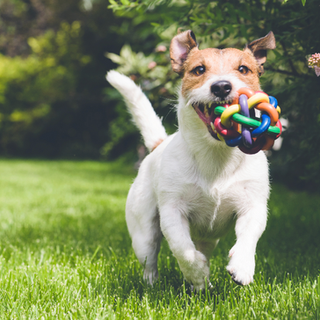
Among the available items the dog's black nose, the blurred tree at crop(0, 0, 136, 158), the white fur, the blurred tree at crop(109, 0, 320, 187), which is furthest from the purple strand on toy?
the blurred tree at crop(0, 0, 136, 158)

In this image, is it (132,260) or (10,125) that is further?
(10,125)

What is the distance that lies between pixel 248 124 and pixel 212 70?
0.51m

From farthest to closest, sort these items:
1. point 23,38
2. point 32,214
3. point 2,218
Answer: point 23,38
point 32,214
point 2,218

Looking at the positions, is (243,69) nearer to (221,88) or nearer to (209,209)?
(221,88)

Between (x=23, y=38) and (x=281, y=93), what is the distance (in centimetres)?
2024

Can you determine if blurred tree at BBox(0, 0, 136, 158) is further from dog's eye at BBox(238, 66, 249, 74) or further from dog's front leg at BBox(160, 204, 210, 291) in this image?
dog's front leg at BBox(160, 204, 210, 291)

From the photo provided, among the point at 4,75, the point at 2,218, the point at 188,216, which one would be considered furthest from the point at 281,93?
the point at 4,75

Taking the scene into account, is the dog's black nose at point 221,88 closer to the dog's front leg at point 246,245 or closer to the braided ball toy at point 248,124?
the braided ball toy at point 248,124

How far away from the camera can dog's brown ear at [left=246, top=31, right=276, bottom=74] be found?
2482 millimetres

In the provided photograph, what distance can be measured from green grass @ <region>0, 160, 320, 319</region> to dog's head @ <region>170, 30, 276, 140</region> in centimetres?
100

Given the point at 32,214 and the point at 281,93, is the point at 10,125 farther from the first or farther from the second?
the point at 281,93

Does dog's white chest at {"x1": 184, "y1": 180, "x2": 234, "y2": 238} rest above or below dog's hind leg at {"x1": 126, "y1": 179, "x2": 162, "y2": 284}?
above

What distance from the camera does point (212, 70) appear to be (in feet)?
7.70

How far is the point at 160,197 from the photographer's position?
2408mm
